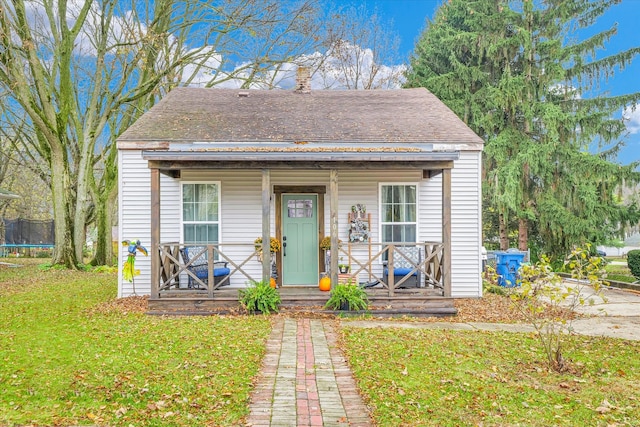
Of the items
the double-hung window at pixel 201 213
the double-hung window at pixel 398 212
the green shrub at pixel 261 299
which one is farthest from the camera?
the double-hung window at pixel 398 212

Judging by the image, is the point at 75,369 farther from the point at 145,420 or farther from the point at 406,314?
the point at 406,314

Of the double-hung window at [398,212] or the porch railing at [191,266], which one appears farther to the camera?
the double-hung window at [398,212]

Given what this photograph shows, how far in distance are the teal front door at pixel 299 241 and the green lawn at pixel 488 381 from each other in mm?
3821

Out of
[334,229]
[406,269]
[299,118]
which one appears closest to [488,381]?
[334,229]

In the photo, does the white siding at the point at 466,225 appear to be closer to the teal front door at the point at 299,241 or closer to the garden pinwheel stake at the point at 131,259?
the teal front door at the point at 299,241

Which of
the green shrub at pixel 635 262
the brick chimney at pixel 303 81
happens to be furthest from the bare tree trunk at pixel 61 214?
the green shrub at pixel 635 262

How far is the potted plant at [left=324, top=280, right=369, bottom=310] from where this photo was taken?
333 inches

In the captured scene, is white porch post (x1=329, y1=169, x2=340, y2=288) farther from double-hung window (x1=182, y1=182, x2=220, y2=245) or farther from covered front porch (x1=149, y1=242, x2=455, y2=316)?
double-hung window (x1=182, y1=182, x2=220, y2=245)

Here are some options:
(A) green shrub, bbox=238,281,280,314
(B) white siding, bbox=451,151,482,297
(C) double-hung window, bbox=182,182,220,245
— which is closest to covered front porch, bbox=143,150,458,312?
(A) green shrub, bbox=238,281,280,314

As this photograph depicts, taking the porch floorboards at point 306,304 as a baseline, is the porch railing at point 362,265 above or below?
above

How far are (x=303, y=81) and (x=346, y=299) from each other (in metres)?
7.86

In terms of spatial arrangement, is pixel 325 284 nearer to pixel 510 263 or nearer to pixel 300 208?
pixel 300 208

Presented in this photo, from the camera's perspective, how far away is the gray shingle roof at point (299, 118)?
10.3 metres

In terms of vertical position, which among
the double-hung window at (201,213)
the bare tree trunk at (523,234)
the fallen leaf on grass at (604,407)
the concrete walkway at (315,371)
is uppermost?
the double-hung window at (201,213)
